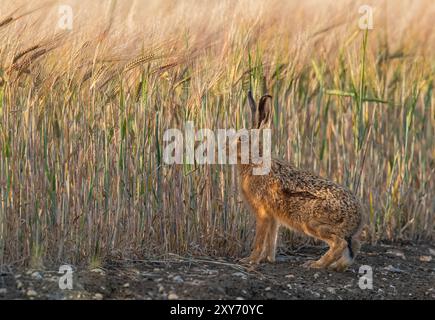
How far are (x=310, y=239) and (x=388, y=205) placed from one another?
76 cm

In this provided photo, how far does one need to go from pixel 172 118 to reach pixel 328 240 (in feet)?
4.53

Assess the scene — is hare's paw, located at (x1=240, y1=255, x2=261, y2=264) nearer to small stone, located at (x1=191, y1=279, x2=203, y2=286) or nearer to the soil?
the soil

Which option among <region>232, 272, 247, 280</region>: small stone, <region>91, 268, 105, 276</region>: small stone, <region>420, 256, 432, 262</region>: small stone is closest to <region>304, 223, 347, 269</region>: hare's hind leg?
<region>232, 272, 247, 280</region>: small stone

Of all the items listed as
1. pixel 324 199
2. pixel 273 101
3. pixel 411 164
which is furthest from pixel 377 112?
pixel 324 199

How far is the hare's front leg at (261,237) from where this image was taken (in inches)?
250

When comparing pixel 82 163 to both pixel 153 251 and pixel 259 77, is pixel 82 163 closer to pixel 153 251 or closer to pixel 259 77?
pixel 153 251

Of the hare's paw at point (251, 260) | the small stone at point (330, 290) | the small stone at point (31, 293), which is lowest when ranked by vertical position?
the small stone at point (330, 290)

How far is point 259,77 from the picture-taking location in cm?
689

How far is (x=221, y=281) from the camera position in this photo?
5816mm

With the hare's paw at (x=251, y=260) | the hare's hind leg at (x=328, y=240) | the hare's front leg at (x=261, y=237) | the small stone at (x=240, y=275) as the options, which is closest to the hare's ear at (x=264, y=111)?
the hare's front leg at (x=261, y=237)

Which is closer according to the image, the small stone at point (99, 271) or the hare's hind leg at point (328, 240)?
the small stone at point (99, 271)

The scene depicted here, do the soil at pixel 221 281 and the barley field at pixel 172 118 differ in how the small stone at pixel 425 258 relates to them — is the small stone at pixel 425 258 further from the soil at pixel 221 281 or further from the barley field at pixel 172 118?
the barley field at pixel 172 118

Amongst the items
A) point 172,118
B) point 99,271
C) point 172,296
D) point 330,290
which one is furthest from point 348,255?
point 99,271

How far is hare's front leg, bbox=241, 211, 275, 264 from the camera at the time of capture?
20.8 ft
